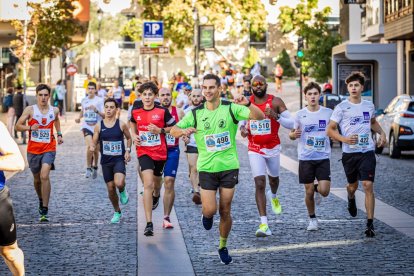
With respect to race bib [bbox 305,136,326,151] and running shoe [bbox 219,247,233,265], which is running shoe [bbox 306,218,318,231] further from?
running shoe [bbox 219,247,233,265]

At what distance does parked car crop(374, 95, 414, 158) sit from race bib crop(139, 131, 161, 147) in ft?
41.3

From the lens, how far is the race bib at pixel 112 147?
42.1ft

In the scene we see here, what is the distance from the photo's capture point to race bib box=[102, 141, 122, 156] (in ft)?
42.1

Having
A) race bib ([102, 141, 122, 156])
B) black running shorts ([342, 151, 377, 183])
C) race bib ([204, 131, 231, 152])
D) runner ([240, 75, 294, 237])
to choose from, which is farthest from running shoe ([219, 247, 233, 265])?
race bib ([102, 141, 122, 156])

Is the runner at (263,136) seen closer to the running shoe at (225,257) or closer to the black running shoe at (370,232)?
the black running shoe at (370,232)

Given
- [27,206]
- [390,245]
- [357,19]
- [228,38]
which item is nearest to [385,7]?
[357,19]

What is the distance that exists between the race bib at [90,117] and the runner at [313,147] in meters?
9.11

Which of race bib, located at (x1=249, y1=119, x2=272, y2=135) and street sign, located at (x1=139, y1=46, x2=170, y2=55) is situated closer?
race bib, located at (x1=249, y1=119, x2=272, y2=135)

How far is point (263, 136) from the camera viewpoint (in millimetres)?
11984

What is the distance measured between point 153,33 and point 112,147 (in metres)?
36.3

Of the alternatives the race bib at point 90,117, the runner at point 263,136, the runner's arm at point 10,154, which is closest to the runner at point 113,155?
the runner at point 263,136

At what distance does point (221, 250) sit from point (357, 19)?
166ft

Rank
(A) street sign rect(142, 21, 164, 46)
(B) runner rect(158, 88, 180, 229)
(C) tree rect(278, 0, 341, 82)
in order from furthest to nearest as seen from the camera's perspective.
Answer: (C) tree rect(278, 0, 341, 82), (A) street sign rect(142, 21, 164, 46), (B) runner rect(158, 88, 180, 229)

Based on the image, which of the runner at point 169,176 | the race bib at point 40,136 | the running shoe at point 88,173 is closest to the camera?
the runner at point 169,176
